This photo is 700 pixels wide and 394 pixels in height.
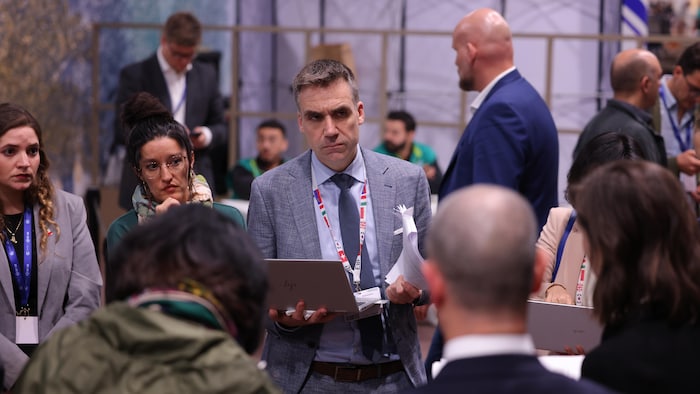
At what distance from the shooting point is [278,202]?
3107 mm

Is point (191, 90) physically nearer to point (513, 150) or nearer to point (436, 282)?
point (513, 150)

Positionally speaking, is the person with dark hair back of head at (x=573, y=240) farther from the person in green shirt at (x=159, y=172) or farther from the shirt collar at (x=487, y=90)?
the person in green shirt at (x=159, y=172)

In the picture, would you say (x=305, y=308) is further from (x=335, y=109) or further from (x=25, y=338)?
(x=25, y=338)

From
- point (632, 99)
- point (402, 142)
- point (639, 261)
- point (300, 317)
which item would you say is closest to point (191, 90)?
point (402, 142)

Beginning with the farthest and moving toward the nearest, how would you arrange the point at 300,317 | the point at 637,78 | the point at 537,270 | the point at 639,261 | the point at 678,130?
the point at 678,130 → the point at 637,78 → the point at 300,317 → the point at 639,261 → the point at 537,270

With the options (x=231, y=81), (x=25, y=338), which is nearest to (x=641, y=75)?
(x=25, y=338)

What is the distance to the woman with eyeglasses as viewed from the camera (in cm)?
325

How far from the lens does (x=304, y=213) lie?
3.08m

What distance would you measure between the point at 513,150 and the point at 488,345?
7.07ft

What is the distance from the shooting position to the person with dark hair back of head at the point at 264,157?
7609 millimetres

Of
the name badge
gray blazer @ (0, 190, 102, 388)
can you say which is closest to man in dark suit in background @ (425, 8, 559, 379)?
gray blazer @ (0, 190, 102, 388)

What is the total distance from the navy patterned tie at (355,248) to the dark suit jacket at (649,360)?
1.07 metres

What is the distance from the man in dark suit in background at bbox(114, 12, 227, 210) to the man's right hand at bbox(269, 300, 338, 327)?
2745 millimetres

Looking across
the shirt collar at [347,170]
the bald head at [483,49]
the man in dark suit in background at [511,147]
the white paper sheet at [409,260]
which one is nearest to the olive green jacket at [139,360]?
the white paper sheet at [409,260]
